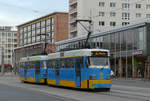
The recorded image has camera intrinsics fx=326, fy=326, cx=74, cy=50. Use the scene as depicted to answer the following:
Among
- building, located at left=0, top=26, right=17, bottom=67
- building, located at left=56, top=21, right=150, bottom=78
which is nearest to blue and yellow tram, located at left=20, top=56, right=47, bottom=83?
building, located at left=56, top=21, right=150, bottom=78

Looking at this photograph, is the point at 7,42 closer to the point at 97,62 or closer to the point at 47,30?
the point at 47,30

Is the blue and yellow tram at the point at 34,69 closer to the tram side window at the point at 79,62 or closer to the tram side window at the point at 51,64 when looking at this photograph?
the tram side window at the point at 51,64

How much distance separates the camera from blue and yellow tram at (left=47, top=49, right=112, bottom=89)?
66.7ft

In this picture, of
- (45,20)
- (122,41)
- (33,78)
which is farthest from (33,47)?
(33,78)

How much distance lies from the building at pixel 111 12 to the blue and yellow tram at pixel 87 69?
55250 millimetres

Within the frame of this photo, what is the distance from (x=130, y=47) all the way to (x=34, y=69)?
2322cm

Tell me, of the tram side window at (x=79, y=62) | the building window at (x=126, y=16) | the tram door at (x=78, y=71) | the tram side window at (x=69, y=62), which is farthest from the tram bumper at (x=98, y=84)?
the building window at (x=126, y=16)

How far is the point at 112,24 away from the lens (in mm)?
79250

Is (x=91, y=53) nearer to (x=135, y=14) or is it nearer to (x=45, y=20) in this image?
(x=135, y=14)

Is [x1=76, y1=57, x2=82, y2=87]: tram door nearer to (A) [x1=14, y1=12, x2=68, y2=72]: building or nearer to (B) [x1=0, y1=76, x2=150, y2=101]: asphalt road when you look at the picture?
(B) [x1=0, y1=76, x2=150, y2=101]: asphalt road

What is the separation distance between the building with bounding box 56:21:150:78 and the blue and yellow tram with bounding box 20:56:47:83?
→ 18.0 meters

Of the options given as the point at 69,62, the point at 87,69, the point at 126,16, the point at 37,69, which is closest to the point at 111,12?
the point at 126,16

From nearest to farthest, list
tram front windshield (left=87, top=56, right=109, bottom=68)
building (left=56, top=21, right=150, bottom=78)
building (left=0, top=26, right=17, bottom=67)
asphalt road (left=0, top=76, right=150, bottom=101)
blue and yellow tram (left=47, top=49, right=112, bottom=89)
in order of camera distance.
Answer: asphalt road (left=0, top=76, right=150, bottom=101)
blue and yellow tram (left=47, top=49, right=112, bottom=89)
tram front windshield (left=87, top=56, right=109, bottom=68)
building (left=56, top=21, right=150, bottom=78)
building (left=0, top=26, right=17, bottom=67)

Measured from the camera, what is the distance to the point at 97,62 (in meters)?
20.7
